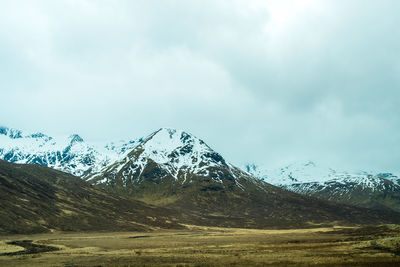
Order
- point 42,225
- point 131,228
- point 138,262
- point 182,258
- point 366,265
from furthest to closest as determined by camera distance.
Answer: point 131,228 → point 42,225 → point 182,258 → point 138,262 → point 366,265

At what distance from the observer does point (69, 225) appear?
171 meters

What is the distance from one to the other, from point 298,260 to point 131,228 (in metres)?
141

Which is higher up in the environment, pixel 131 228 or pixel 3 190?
pixel 3 190

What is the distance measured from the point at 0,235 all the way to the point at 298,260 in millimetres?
116531

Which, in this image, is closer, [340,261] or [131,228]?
[340,261]

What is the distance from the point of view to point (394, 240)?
80.8 meters

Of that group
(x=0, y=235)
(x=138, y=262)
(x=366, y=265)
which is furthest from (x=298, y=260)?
(x=0, y=235)

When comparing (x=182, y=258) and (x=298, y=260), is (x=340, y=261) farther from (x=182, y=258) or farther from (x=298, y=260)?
(x=182, y=258)

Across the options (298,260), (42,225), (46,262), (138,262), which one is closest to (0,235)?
(42,225)

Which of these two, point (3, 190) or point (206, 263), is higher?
point (3, 190)

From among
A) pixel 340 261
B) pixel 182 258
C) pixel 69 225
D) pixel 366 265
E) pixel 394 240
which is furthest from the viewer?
pixel 69 225

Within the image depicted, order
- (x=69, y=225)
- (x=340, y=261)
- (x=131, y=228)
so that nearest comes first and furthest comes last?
(x=340, y=261)
(x=69, y=225)
(x=131, y=228)

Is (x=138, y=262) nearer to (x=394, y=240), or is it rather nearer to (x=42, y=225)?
(x=394, y=240)

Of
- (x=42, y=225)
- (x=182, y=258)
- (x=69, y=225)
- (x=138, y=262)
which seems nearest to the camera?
(x=138, y=262)
